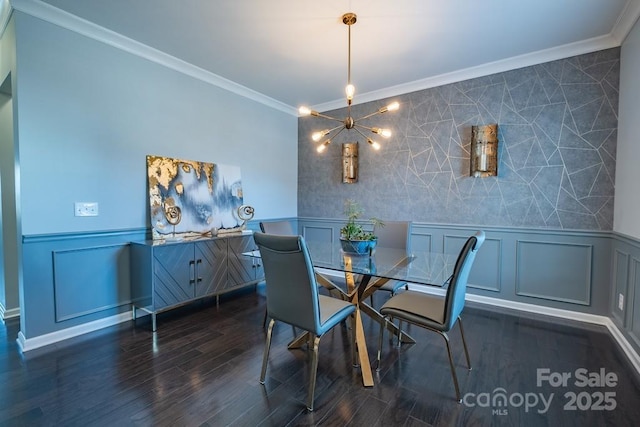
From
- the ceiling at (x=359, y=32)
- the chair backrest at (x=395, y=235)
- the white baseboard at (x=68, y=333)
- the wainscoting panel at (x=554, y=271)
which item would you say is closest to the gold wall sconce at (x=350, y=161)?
the ceiling at (x=359, y=32)

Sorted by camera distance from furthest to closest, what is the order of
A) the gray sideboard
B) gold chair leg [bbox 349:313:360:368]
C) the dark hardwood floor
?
the gray sideboard → gold chair leg [bbox 349:313:360:368] → the dark hardwood floor

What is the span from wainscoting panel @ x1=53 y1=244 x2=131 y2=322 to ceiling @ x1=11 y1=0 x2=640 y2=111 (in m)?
1.94

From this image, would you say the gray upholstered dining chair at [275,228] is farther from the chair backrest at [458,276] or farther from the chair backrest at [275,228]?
the chair backrest at [458,276]

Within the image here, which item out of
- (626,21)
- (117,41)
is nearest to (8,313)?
(117,41)

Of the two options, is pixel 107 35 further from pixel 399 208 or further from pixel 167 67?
pixel 399 208

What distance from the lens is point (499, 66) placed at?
3.22 m

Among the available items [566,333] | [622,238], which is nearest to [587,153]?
[622,238]

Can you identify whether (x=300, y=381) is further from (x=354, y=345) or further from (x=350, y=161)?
(x=350, y=161)

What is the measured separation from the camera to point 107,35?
8.75 ft

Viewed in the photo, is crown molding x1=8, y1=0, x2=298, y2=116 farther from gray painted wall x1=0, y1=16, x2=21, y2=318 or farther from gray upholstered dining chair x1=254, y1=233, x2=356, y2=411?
gray upholstered dining chair x1=254, y1=233, x2=356, y2=411

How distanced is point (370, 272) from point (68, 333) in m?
2.63

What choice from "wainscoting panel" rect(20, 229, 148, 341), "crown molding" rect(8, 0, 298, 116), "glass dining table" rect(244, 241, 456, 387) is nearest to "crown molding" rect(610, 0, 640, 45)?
"glass dining table" rect(244, 241, 456, 387)

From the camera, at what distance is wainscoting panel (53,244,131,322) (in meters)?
2.51

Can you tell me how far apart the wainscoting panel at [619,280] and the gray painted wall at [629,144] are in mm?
225
